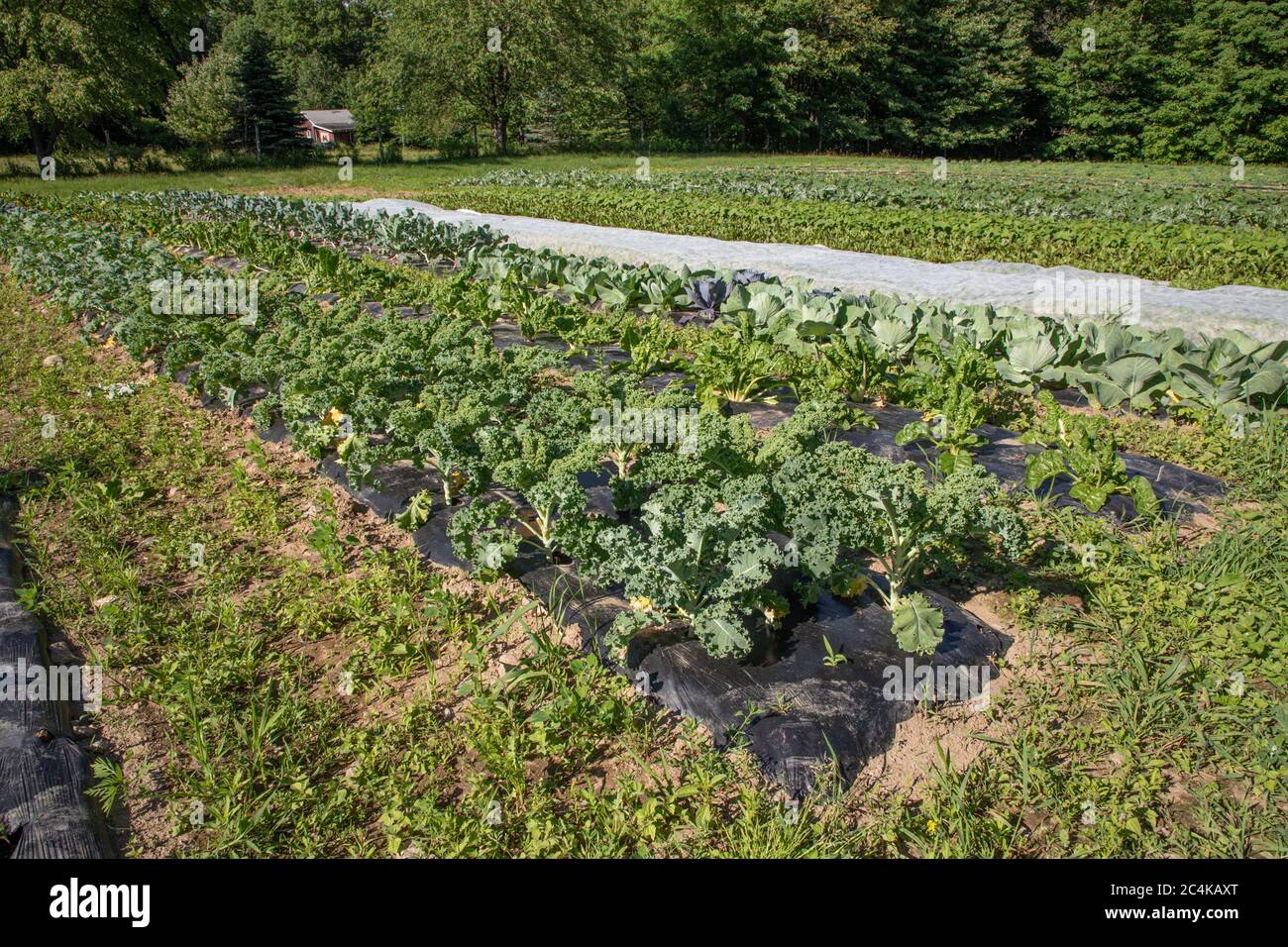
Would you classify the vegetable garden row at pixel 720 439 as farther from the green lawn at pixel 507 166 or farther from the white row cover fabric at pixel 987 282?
the green lawn at pixel 507 166

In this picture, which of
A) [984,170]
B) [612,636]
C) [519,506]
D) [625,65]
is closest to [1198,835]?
[612,636]

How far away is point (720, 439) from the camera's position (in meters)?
4.19

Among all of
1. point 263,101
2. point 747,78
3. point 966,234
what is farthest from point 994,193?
Answer: point 263,101

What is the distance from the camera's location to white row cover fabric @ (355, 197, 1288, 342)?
25.3 ft

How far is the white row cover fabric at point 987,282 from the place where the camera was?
770 cm

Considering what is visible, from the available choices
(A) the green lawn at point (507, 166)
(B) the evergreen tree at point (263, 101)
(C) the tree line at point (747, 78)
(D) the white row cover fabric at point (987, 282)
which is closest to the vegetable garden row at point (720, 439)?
(D) the white row cover fabric at point (987, 282)

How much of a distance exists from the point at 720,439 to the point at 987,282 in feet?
21.2

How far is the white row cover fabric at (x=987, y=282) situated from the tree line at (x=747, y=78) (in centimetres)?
2811

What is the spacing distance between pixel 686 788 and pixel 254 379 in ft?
16.8

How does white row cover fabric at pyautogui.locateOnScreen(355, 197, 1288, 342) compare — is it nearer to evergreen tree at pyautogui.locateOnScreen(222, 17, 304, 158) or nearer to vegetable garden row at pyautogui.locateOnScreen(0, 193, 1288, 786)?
vegetable garden row at pyautogui.locateOnScreen(0, 193, 1288, 786)

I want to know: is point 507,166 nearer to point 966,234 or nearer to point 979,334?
point 966,234

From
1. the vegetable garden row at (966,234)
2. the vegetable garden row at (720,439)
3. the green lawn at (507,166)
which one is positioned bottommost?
the vegetable garden row at (720,439)

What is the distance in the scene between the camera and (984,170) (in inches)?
1152

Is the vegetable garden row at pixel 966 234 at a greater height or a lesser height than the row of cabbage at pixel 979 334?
greater
